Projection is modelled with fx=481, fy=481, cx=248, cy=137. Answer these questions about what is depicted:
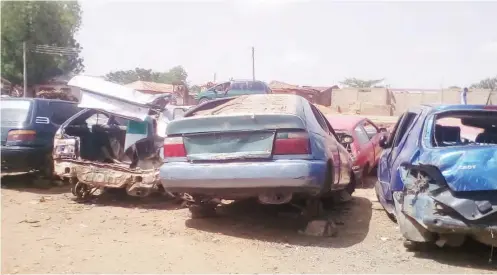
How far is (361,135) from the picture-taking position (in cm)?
885

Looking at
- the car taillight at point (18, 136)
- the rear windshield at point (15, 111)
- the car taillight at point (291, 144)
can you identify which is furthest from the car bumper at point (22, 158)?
the car taillight at point (291, 144)

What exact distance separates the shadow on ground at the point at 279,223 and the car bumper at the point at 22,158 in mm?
3301

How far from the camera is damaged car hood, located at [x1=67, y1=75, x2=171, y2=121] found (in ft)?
22.1

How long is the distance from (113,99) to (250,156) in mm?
2988

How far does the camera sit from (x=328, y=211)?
639 centimetres

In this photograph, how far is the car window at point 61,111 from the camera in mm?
8094

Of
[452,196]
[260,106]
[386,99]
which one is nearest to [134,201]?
[260,106]

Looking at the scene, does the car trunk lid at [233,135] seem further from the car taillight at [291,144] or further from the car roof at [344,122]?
the car roof at [344,122]

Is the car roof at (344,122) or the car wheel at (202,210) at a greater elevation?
the car roof at (344,122)

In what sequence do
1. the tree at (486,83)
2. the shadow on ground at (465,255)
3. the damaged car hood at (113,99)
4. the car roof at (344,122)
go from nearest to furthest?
the shadow on ground at (465,255)
the damaged car hood at (113,99)
the car roof at (344,122)
the tree at (486,83)

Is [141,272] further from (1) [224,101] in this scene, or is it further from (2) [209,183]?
(1) [224,101]

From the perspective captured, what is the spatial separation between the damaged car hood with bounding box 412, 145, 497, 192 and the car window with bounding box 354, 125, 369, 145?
4.62 m

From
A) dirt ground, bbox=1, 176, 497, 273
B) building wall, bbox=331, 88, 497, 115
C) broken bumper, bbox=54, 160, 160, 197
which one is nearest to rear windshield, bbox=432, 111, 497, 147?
dirt ground, bbox=1, 176, 497, 273

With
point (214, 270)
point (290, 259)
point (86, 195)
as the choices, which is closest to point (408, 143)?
point (290, 259)
